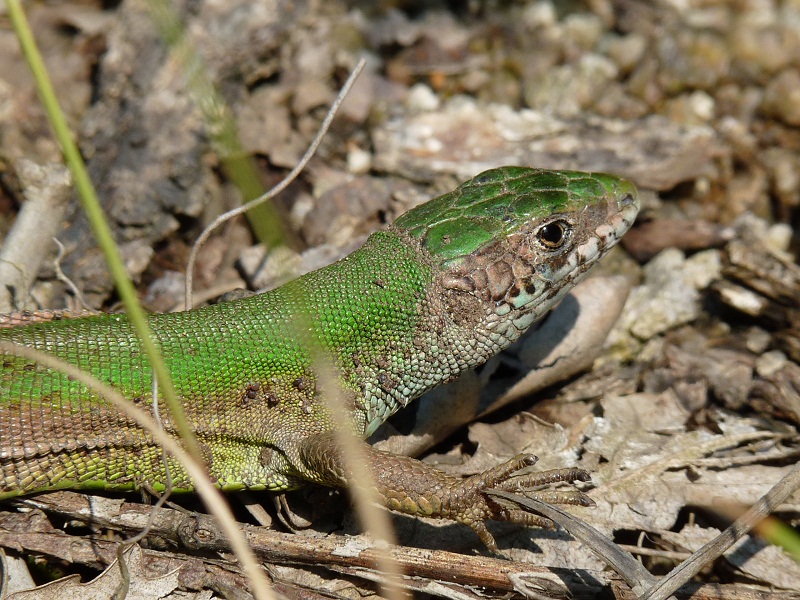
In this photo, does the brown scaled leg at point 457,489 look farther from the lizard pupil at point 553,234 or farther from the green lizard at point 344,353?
the lizard pupil at point 553,234

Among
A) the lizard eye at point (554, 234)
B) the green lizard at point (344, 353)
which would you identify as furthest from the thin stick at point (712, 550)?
the lizard eye at point (554, 234)

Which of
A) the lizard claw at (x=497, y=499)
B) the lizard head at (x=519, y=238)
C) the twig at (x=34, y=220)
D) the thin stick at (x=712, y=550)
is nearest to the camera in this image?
the thin stick at (x=712, y=550)

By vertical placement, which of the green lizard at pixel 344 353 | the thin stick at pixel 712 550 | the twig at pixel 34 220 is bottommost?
the thin stick at pixel 712 550

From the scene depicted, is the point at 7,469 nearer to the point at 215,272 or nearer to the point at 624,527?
the point at 215,272

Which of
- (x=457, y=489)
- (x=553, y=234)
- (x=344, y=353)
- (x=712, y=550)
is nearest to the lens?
(x=712, y=550)

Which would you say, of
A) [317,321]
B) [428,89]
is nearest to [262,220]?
[317,321]

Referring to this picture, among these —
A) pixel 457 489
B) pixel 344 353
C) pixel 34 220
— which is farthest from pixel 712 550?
pixel 34 220

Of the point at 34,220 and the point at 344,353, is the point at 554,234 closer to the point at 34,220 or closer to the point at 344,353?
the point at 344,353

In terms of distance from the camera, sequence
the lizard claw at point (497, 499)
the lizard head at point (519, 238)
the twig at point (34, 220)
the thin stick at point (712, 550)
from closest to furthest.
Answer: the thin stick at point (712, 550)
the lizard claw at point (497, 499)
the lizard head at point (519, 238)
the twig at point (34, 220)
